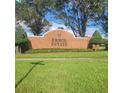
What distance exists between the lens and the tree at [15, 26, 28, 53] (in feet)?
15.4

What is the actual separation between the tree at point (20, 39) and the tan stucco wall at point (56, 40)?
7 cm

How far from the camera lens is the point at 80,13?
15.8ft

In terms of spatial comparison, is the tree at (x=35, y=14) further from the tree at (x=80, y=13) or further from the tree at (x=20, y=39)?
the tree at (x=80, y=13)

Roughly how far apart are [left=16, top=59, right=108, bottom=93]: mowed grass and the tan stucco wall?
195 millimetres

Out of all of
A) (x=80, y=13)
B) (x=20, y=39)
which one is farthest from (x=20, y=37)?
(x=80, y=13)

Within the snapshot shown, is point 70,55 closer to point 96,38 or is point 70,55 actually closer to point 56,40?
point 56,40

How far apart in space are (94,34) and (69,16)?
0.38m

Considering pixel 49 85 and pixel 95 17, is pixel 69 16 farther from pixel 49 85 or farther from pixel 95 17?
pixel 49 85

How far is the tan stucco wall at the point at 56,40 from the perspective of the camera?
4758 mm

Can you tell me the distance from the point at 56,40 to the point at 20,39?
0.44m

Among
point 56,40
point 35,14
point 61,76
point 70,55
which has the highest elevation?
point 35,14

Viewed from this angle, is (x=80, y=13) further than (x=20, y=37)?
Yes

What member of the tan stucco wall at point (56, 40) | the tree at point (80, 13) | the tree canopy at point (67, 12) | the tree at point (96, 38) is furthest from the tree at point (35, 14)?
the tree at point (96, 38)
